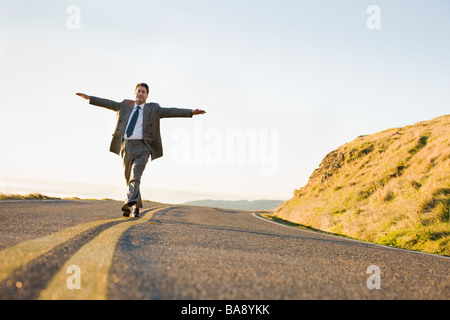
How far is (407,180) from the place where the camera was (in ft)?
41.7

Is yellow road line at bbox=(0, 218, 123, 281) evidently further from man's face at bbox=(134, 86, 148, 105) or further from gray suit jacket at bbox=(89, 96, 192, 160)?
man's face at bbox=(134, 86, 148, 105)

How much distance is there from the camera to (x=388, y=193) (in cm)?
1256

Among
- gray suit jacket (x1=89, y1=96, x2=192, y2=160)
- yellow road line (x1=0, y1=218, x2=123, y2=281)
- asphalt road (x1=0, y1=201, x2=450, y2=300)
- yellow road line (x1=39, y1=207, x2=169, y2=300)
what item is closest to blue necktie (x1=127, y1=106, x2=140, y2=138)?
gray suit jacket (x1=89, y1=96, x2=192, y2=160)

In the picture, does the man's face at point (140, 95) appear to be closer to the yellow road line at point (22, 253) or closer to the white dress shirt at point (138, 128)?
the white dress shirt at point (138, 128)

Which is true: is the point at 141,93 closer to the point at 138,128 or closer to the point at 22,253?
the point at 138,128

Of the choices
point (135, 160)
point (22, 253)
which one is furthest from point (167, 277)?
point (135, 160)

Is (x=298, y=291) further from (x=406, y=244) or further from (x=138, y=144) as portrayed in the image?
(x=406, y=244)

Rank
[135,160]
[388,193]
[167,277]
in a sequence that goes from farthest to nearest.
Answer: [388,193], [135,160], [167,277]

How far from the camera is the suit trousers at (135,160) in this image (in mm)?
6852

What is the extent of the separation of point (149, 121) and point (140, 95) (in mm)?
593

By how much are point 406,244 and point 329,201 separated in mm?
7980

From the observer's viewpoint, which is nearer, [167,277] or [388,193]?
[167,277]

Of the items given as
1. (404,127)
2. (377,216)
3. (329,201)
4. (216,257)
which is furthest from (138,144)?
(404,127)

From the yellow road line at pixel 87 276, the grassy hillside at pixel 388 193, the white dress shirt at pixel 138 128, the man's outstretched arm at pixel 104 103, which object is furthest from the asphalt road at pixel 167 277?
the grassy hillside at pixel 388 193
